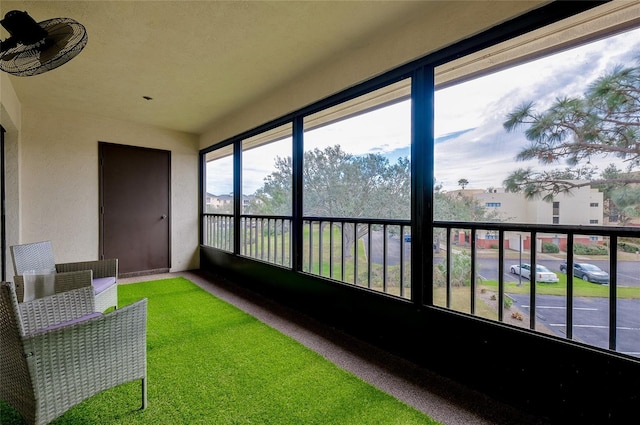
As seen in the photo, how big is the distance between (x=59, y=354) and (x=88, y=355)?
116mm

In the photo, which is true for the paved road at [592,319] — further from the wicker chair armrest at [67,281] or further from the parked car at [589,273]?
the wicker chair armrest at [67,281]

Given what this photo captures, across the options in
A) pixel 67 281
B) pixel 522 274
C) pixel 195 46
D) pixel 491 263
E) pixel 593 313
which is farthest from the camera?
pixel 195 46

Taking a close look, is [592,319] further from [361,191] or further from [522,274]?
[361,191]

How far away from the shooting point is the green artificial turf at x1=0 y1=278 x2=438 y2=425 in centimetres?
161

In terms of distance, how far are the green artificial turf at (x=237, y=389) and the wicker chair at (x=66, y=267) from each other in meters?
0.49

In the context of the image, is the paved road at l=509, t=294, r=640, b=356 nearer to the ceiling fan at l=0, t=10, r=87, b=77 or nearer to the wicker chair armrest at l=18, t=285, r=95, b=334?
the wicker chair armrest at l=18, t=285, r=95, b=334

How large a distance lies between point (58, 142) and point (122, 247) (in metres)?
1.74

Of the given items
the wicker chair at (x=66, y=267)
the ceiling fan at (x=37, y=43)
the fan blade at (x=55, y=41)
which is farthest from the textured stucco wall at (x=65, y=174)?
the fan blade at (x=55, y=41)

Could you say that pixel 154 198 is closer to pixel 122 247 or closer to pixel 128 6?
pixel 122 247

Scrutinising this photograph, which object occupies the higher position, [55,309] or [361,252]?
[361,252]

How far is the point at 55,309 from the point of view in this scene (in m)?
1.68

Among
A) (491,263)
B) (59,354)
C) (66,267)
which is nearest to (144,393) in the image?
(59,354)

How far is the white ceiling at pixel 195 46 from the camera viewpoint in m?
2.06

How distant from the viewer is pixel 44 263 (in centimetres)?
274
